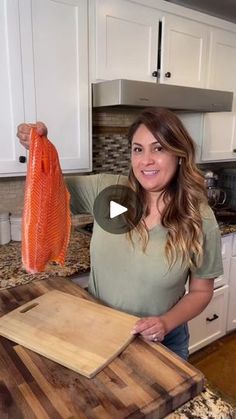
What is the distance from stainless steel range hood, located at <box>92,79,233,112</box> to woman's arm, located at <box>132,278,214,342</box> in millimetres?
1011

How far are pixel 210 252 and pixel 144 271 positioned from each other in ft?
0.73

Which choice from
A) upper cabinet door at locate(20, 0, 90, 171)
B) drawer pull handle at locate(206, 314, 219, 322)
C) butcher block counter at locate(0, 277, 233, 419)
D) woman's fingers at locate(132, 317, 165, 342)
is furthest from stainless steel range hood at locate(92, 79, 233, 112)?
drawer pull handle at locate(206, 314, 219, 322)

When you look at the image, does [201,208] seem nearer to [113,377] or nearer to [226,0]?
[113,377]

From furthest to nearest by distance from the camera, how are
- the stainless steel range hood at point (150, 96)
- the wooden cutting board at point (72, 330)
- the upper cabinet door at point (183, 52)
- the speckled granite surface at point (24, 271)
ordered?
the upper cabinet door at point (183, 52), the stainless steel range hood at point (150, 96), the speckled granite surface at point (24, 271), the wooden cutting board at point (72, 330)

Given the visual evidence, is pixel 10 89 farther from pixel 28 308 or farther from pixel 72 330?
pixel 72 330

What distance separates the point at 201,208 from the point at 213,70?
60.5 inches

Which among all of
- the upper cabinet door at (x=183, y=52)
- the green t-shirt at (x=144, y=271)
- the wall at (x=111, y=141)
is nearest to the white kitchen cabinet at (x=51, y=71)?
the wall at (x=111, y=141)

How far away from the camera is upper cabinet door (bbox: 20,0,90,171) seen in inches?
58.1

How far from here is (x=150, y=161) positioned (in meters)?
0.96

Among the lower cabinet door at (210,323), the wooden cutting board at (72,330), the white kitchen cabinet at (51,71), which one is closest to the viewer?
the wooden cutting board at (72,330)

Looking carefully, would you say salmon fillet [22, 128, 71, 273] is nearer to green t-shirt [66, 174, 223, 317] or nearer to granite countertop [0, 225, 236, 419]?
green t-shirt [66, 174, 223, 317]

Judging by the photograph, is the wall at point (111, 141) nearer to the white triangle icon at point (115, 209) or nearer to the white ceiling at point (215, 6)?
the white ceiling at point (215, 6)

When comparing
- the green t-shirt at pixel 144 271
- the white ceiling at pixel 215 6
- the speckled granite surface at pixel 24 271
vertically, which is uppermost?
the white ceiling at pixel 215 6

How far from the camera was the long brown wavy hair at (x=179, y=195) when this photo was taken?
3.11 feet
